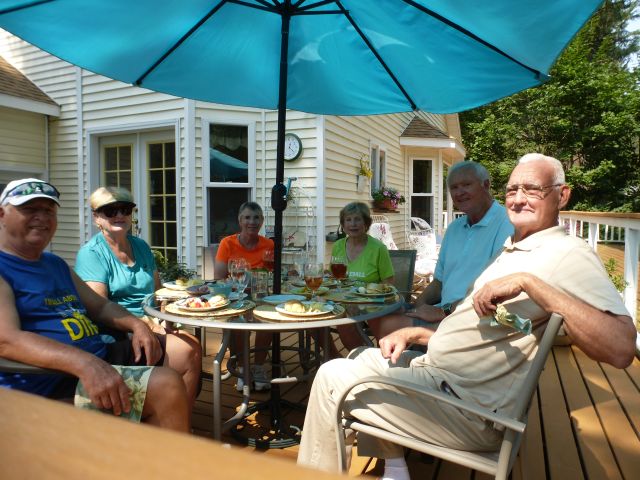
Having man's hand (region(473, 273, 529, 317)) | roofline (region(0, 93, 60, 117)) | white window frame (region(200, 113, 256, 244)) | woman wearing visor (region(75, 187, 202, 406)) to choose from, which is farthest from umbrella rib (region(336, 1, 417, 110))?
roofline (region(0, 93, 60, 117))

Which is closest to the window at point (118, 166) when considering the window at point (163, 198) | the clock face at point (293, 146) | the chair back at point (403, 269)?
the window at point (163, 198)

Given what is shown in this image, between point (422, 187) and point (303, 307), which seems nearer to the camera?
point (303, 307)

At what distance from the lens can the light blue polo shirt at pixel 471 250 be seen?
8.33ft

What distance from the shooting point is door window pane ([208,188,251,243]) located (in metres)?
6.02

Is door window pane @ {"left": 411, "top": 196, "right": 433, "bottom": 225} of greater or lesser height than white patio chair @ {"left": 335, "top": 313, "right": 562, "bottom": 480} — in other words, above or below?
above

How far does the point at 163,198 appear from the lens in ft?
20.8

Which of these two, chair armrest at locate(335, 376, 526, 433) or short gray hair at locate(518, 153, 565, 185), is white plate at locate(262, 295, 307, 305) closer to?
→ chair armrest at locate(335, 376, 526, 433)

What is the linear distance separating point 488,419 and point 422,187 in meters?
9.89

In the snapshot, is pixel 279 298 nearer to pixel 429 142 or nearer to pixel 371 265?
pixel 371 265

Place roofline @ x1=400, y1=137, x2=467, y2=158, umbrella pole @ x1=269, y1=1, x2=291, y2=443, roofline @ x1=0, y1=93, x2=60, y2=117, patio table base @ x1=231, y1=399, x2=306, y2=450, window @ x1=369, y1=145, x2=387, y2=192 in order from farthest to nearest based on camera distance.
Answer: roofline @ x1=400, y1=137, x2=467, y2=158 → window @ x1=369, y1=145, x2=387, y2=192 → roofline @ x1=0, y1=93, x2=60, y2=117 → umbrella pole @ x1=269, y1=1, x2=291, y2=443 → patio table base @ x1=231, y1=399, x2=306, y2=450

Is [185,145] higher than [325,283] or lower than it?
higher

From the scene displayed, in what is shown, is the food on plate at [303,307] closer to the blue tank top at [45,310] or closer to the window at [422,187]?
the blue tank top at [45,310]

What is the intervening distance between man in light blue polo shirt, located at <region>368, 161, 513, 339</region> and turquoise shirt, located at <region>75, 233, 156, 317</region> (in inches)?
54.4

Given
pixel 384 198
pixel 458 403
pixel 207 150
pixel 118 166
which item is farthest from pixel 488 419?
pixel 384 198
